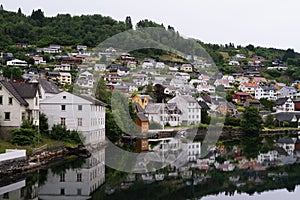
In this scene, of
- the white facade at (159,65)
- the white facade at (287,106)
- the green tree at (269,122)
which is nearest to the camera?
the green tree at (269,122)

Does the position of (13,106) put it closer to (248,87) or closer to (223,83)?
(223,83)

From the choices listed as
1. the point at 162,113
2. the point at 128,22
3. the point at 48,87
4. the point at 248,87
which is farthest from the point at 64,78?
the point at 128,22

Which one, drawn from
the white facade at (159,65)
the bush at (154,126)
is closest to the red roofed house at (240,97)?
the white facade at (159,65)

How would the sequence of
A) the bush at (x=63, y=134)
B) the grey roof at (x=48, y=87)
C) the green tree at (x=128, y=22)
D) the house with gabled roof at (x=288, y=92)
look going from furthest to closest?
the green tree at (x=128, y=22), the house with gabled roof at (x=288, y=92), the grey roof at (x=48, y=87), the bush at (x=63, y=134)

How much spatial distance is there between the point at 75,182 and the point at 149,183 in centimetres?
333

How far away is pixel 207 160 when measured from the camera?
30266 millimetres

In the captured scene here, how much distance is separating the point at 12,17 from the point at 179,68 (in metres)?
51.7

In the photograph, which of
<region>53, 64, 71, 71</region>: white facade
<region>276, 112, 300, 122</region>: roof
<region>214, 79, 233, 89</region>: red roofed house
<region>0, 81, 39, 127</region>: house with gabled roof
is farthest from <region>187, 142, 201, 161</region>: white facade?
<region>214, 79, 233, 89</region>: red roofed house

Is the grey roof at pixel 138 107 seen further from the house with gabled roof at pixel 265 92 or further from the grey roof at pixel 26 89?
the house with gabled roof at pixel 265 92

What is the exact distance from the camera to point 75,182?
20891 mm

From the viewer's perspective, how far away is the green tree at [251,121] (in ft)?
174

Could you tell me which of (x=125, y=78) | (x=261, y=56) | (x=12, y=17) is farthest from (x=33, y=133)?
(x=261, y=56)

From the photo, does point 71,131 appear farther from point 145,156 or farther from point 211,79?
point 211,79

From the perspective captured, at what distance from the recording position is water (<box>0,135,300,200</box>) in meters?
18.8
